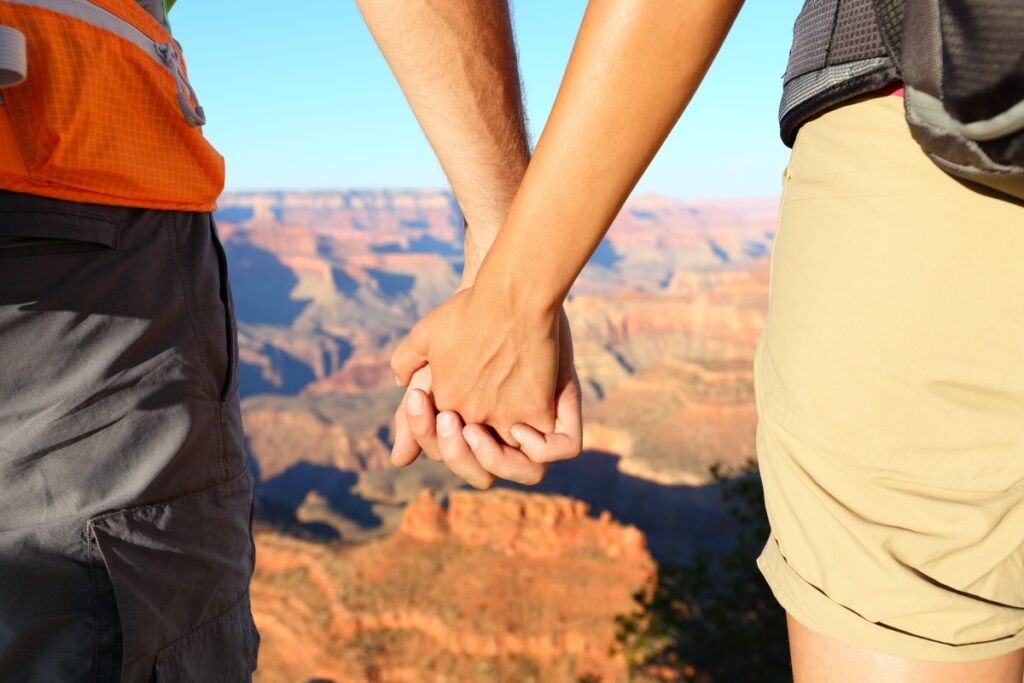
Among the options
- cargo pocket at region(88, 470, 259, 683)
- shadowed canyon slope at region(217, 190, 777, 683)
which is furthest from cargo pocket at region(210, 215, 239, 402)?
shadowed canyon slope at region(217, 190, 777, 683)

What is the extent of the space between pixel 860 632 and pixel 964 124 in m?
0.50

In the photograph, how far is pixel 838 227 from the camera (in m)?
0.77

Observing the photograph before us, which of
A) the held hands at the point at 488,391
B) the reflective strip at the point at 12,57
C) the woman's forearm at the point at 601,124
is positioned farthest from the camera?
the held hands at the point at 488,391

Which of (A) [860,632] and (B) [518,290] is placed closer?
(A) [860,632]

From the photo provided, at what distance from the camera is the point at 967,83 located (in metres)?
0.57

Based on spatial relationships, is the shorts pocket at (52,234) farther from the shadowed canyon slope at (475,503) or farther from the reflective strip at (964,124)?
the shadowed canyon slope at (475,503)

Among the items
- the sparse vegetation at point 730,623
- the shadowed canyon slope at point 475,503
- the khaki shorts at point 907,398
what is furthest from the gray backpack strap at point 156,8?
the shadowed canyon slope at point 475,503

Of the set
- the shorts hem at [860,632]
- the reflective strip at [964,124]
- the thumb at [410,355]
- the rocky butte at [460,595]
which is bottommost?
the rocky butte at [460,595]

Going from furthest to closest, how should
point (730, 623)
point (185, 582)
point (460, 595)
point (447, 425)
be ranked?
1. point (460, 595)
2. point (730, 623)
3. point (185, 582)
4. point (447, 425)

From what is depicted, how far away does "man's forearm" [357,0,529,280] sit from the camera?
107cm

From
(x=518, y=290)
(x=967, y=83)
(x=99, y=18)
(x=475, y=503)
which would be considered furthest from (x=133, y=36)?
(x=475, y=503)

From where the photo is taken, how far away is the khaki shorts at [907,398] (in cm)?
73

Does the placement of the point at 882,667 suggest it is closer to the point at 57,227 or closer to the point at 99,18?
the point at 57,227

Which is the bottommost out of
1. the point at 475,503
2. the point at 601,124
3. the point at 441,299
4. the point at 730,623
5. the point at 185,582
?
the point at 441,299
